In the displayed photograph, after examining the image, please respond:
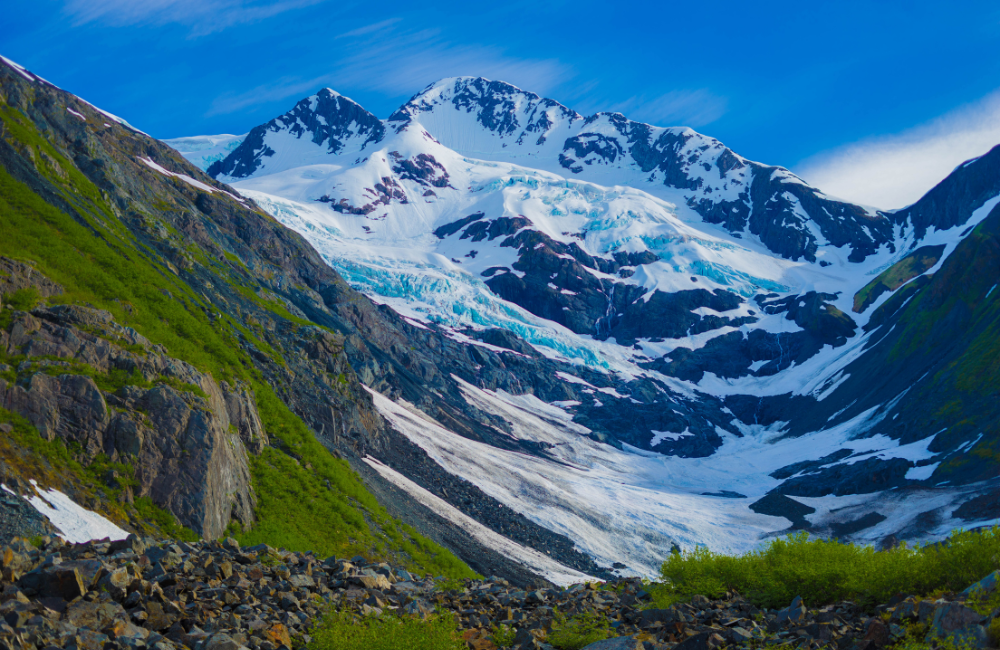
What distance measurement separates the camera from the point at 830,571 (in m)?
12.5

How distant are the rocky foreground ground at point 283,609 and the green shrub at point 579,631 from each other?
18 centimetres

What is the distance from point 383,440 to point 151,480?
4394 cm

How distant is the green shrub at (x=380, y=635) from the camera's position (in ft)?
32.6

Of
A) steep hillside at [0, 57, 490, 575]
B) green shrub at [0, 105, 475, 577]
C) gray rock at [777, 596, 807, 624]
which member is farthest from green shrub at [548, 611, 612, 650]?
green shrub at [0, 105, 475, 577]

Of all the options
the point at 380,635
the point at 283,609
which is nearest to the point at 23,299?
the point at 283,609

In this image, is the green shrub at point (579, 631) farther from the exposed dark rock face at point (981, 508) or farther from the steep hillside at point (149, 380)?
the exposed dark rock face at point (981, 508)

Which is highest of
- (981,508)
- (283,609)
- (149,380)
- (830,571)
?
(149,380)

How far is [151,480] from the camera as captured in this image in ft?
81.9

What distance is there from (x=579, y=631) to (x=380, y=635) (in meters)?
3.79

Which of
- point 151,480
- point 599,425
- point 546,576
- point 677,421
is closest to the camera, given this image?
point 151,480

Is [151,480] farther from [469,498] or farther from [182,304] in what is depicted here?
[469,498]

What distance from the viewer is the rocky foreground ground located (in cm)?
904

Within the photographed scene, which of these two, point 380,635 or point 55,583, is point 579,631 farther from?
point 55,583

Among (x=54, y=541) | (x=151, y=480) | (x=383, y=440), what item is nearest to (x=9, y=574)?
(x=54, y=541)
